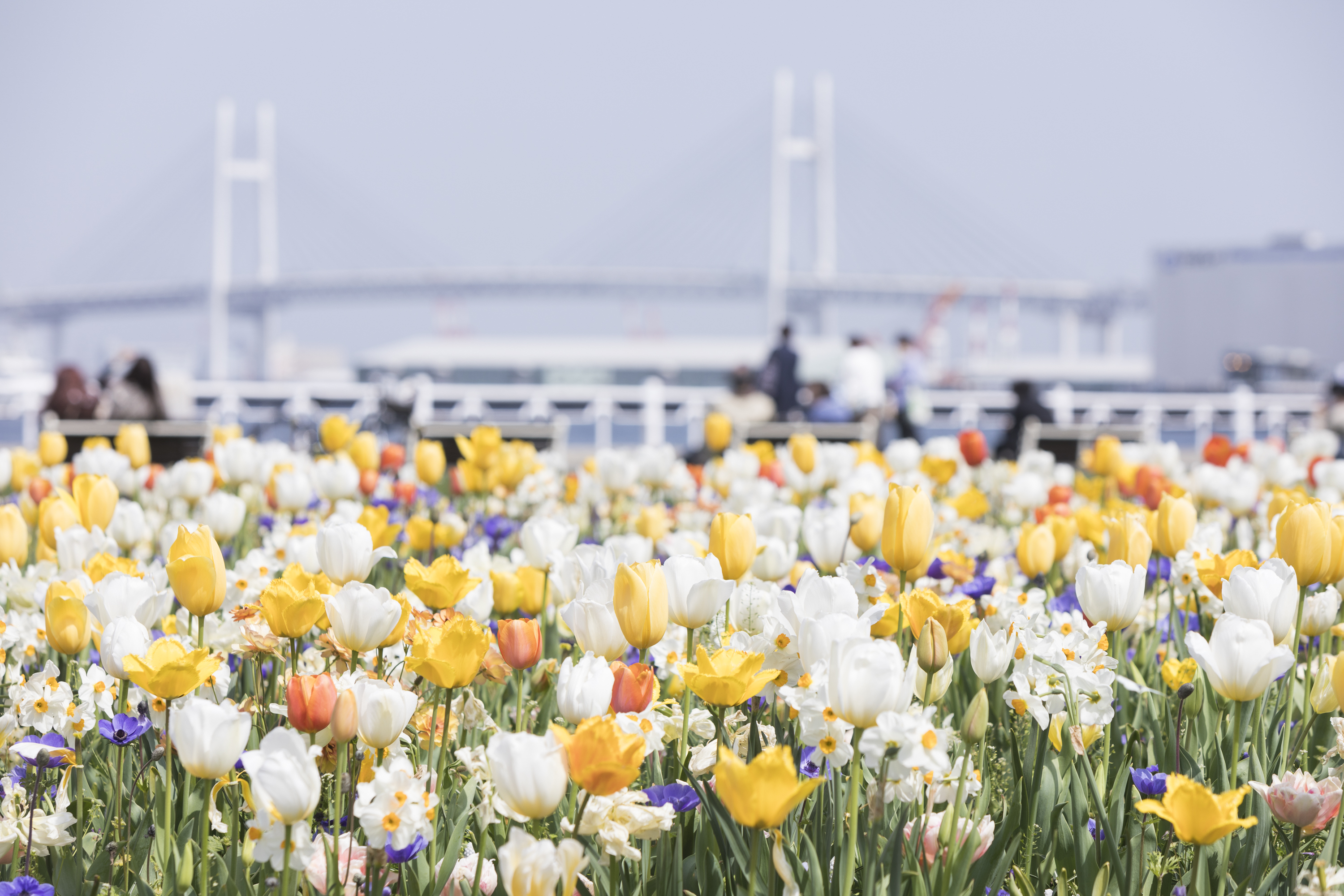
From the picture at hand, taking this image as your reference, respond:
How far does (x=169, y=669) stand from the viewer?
3.07ft

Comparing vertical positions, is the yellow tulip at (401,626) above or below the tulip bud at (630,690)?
above

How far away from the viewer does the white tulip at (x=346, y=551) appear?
1277 millimetres

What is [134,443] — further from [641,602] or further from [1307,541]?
[1307,541]

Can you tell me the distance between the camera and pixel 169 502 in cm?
280

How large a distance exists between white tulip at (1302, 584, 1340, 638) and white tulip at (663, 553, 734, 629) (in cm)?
67

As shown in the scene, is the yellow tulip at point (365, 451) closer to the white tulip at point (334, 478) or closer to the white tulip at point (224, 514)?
the white tulip at point (334, 478)

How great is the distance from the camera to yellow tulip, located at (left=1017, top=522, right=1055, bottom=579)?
5.31 ft

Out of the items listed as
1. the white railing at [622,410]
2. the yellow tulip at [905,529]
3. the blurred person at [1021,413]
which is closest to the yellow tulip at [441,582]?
the yellow tulip at [905,529]

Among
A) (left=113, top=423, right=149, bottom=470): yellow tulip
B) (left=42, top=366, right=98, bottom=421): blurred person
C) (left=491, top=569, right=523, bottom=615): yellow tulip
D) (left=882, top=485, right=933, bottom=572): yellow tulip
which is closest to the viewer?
(left=882, top=485, right=933, bottom=572): yellow tulip

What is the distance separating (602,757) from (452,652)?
0.22 m

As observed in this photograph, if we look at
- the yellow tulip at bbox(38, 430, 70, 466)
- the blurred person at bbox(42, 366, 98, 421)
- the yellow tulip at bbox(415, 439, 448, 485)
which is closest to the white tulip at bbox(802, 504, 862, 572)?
the yellow tulip at bbox(415, 439, 448, 485)

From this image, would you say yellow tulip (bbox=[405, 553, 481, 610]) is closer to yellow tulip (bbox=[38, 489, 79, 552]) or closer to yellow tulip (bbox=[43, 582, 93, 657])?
yellow tulip (bbox=[43, 582, 93, 657])

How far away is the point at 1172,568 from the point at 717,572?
840 millimetres

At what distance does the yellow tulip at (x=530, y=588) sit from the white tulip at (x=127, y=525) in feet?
2.03
